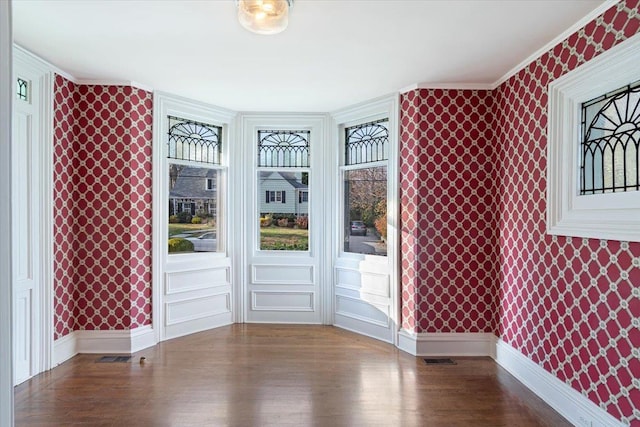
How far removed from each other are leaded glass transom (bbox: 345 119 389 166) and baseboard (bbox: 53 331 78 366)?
135 inches

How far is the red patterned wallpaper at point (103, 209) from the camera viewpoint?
3.85 metres

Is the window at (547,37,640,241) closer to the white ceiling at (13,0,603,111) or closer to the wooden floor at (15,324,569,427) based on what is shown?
the white ceiling at (13,0,603,111)

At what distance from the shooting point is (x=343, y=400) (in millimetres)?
2951

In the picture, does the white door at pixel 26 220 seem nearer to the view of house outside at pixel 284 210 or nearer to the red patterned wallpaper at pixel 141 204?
the red patterned wallpaper at pixel 141 204

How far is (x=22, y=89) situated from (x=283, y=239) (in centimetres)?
303

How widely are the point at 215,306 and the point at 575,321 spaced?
145 inches

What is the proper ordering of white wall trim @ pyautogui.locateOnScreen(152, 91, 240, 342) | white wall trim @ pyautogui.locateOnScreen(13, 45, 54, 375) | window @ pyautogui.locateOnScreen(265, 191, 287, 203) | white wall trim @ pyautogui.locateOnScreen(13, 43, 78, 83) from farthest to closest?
window @ pyautogui.locateOnScreen(265, 191, 287, 203) → white wall trim @ pyautogui.locateOnScreen(152, 91, 240, 342) → white wall trim @ pyautogui.locateOnScreen(13, 45, 54, 375) → white wall trim @ pyautogui.locateOnScreen(13, 43, 78, 83)

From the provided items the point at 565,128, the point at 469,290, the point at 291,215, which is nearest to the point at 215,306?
the point at 291,215

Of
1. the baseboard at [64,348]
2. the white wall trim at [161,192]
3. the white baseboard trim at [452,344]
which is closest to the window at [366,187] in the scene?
the white baseboard trim at [452,344]

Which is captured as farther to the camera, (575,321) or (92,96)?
(92,96)

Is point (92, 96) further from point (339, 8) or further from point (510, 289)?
point (510, 289)

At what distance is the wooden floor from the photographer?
2.69 meters

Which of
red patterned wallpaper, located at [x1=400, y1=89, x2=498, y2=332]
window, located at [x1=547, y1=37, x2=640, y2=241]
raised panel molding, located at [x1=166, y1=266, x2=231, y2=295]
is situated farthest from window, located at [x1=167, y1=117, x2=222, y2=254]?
window, located at [x1=547, y1=37, x2=640, y2=241]

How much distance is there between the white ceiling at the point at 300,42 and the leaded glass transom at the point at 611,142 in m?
0.61
